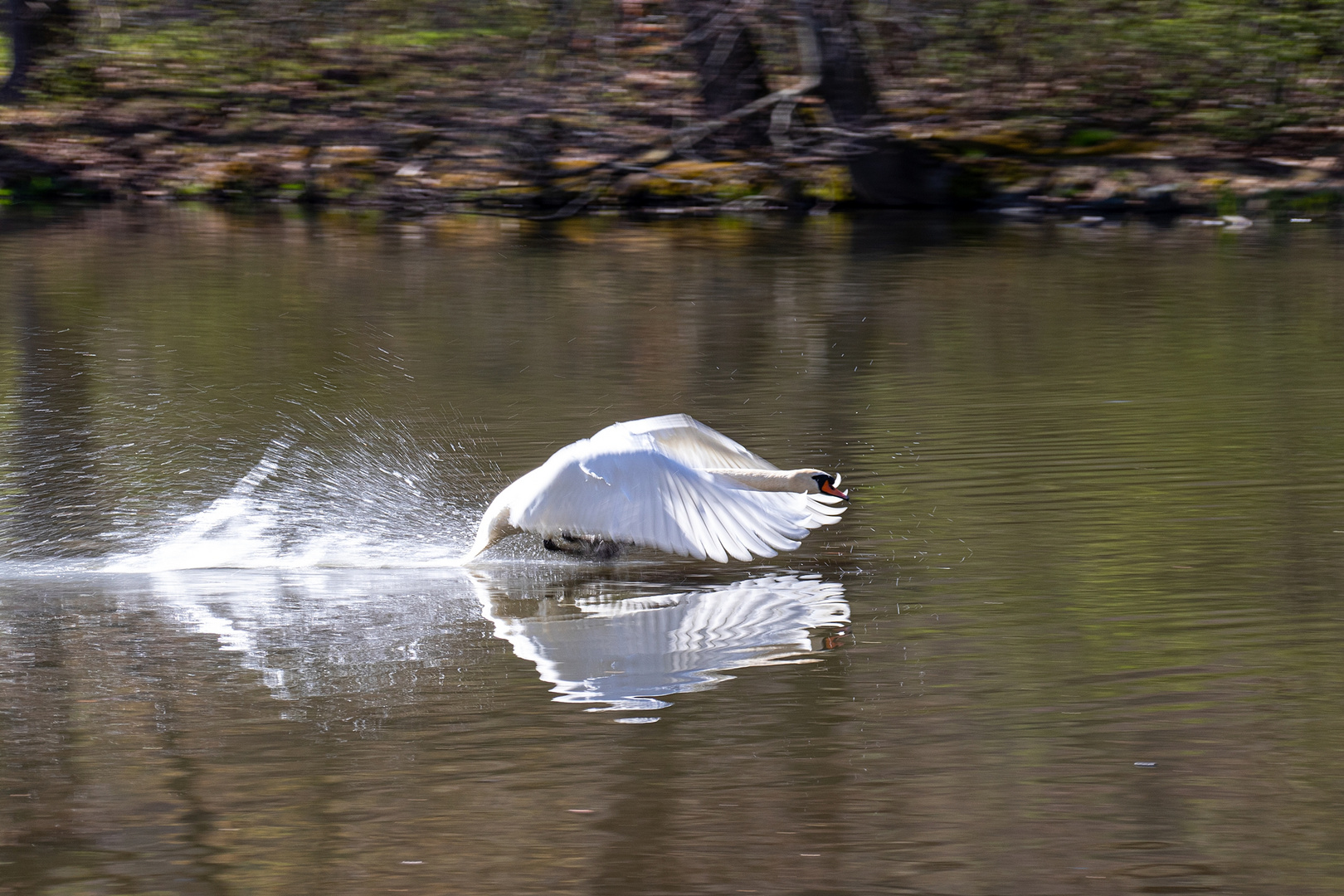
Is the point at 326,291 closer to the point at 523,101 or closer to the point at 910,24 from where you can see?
the point at 523,101

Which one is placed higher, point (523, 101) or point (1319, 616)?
point (523, 101)

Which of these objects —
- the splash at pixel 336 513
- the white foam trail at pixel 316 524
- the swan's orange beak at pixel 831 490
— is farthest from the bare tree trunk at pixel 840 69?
the swan's orange beak at pixel 831 490

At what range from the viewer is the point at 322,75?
74.7 feet

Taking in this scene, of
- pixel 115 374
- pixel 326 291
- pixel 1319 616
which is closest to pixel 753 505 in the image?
pixel 1319 616

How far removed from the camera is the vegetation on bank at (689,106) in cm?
1923

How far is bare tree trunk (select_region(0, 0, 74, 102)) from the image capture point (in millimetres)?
23656

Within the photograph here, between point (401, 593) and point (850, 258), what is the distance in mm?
9454

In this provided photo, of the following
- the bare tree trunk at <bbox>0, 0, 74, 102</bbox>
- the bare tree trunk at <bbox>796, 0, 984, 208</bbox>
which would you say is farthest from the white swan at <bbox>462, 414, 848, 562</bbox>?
the bare tree trunk at <bbox>0, 0, 74, 102</bbox>

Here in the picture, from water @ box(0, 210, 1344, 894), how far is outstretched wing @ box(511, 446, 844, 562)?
10.4 inches

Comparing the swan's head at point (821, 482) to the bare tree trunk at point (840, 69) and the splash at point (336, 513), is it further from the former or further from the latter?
the bare tree trunk at point (840, 69)

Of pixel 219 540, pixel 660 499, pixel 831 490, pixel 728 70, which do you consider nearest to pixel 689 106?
pixel 728 70

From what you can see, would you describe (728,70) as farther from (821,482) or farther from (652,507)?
(652,507)

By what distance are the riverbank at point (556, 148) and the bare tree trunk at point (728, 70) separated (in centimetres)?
25

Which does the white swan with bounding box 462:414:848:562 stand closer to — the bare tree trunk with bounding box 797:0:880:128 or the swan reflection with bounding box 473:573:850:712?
the swan reflection with bounding box 473:573:850:712
